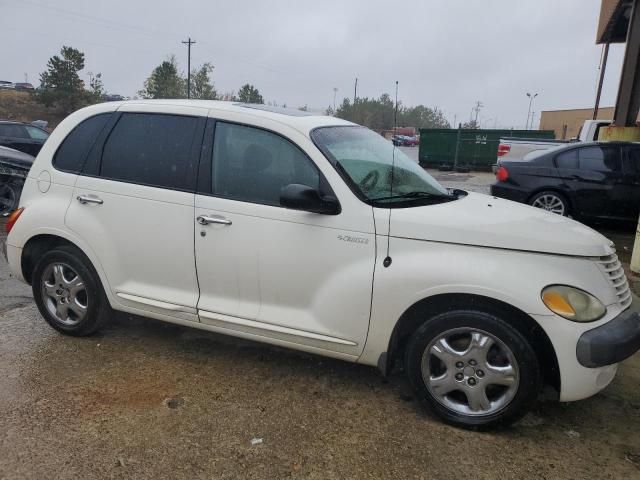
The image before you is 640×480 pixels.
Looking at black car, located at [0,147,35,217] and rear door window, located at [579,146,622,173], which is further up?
rear door window, located at [579,146,622,173]

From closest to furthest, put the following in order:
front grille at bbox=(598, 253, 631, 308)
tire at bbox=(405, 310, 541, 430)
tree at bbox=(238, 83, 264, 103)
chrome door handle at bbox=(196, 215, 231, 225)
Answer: tire at bbox=(405, 310, 541, 430), front grille at bbox=(598, 253, 631, 308), chrome door handle at bbox=(196, 215, 231, 225), tree at bbox=(238, 83, 264, 103)

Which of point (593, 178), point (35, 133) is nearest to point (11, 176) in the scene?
point (35, 133)

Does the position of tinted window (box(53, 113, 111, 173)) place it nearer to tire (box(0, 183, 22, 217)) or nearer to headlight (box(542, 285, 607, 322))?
headlight (box(542, 285, 607, 322))

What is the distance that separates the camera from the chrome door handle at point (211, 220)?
3199mm

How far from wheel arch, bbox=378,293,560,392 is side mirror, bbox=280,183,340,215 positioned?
74cm

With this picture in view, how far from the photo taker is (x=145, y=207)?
11.3 feet

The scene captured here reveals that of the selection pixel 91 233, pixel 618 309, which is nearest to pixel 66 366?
pixel 91 233

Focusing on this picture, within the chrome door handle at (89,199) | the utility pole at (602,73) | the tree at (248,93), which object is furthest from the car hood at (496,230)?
the tree at (248,93)

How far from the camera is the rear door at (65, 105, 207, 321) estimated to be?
3.37 metres

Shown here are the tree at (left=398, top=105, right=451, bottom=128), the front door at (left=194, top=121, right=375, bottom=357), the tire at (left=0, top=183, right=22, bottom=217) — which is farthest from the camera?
the tree at (left=398, top=105, right=451, bottom=128)

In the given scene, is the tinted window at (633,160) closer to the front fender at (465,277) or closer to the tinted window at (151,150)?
the front fender at (465,277)

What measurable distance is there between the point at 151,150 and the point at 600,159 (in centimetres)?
718

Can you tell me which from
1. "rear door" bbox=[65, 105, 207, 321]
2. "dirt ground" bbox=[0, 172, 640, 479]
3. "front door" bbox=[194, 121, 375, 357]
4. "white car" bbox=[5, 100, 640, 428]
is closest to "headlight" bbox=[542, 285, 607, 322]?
"white car" bbox=[5, 100, 640, 428]

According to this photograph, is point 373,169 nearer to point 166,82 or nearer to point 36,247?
point 36,247
